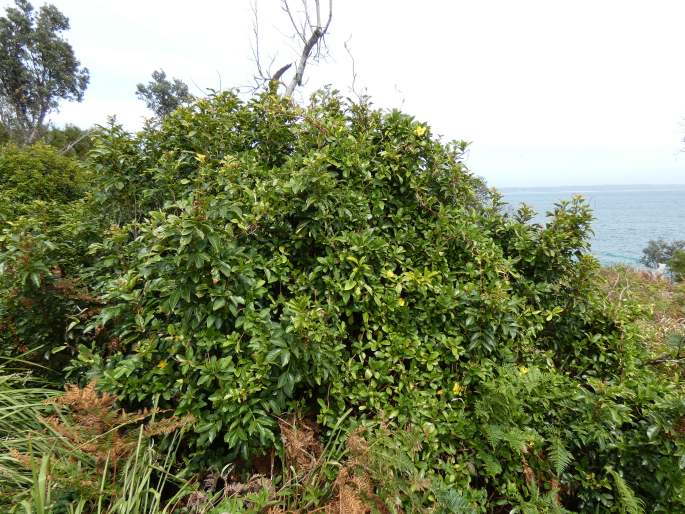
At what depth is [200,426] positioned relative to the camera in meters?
1.77

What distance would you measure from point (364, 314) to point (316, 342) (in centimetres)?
42

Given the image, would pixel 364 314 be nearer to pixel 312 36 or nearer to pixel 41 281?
pixel 41 281

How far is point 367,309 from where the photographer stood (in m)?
2.22

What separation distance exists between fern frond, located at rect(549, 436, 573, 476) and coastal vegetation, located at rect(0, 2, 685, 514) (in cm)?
2

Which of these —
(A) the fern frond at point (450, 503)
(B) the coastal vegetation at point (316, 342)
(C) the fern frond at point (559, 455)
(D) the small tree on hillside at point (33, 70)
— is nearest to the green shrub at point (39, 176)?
(B) the coastal vegetation at point (316, 342)

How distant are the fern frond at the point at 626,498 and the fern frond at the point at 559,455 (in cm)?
23

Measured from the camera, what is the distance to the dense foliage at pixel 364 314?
1.86 meters

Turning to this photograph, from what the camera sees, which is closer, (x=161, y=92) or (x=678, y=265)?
(x=678, y=265)

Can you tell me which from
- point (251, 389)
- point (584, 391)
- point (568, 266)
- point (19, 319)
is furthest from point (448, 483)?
point (19, 319)

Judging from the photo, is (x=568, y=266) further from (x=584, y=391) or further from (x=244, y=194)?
(x=244, y=194)

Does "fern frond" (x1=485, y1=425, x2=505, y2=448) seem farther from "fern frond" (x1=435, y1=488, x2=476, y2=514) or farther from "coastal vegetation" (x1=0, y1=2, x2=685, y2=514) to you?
"fern frond" (x1=435, y1=488, x2=476, y2=514)

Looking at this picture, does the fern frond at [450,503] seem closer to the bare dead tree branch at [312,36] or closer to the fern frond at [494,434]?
the fern frond at [494,434]

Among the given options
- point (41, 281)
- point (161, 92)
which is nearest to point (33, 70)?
point (161, 92)

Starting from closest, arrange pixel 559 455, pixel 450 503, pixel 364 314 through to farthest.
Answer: pixel 450 503, pixel 559 455, pixel 364 314
